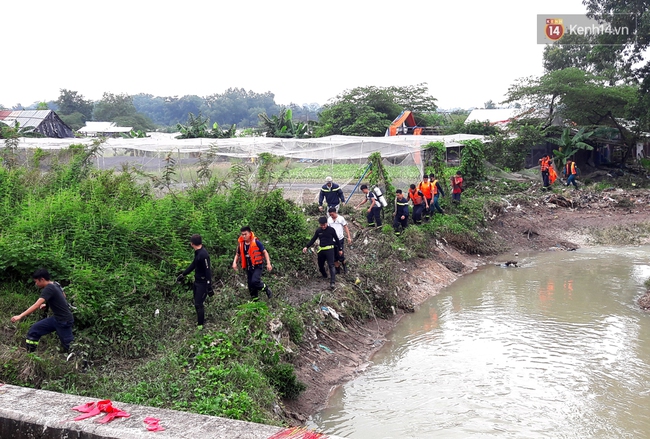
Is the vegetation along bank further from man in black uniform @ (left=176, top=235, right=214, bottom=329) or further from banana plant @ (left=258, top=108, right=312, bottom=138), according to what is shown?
banana plant @ (left=258, top=108, right=312, bottom=138)

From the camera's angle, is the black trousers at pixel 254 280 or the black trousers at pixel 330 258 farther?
the black trousers at pixel 330 258

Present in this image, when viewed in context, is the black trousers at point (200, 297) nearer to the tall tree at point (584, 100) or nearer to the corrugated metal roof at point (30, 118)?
the tall tree at point (584, 100)

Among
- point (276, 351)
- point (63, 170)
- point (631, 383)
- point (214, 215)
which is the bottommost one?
point (631, 383)

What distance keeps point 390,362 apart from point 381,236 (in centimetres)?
563

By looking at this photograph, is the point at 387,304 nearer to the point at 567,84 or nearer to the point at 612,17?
the point at 612,17

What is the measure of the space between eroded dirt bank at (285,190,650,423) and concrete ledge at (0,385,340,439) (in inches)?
87.3

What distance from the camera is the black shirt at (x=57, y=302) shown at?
7062 millimetres

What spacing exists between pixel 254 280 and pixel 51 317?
317 cm

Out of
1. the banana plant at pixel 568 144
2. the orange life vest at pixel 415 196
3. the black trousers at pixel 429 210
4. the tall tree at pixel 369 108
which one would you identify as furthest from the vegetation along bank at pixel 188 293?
the tall tree at pixel 369 108

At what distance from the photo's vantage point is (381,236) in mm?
15062

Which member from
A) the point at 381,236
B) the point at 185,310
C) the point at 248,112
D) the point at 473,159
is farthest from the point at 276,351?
the point at 248,112

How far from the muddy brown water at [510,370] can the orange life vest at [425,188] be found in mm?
3505

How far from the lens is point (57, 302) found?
23.4 feet

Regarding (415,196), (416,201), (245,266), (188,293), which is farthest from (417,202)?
(188,293)
